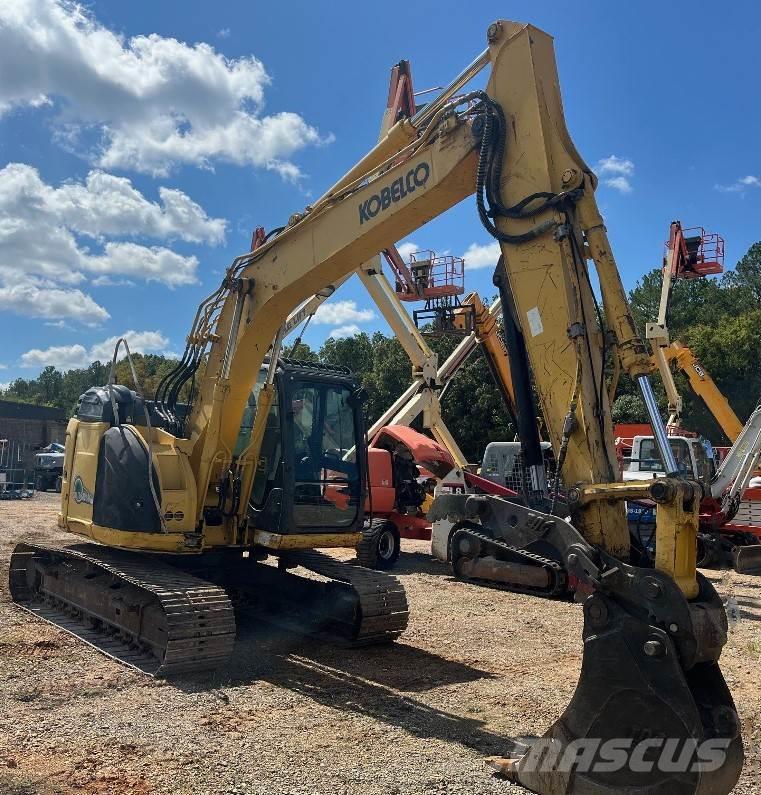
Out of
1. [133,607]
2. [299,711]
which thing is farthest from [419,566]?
[299,711]

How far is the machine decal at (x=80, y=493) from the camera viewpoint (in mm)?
8260

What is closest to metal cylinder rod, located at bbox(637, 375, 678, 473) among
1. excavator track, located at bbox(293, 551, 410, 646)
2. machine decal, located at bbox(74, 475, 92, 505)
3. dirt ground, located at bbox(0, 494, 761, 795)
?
dirt ground, located at bbox(0, 494, 761, 795)

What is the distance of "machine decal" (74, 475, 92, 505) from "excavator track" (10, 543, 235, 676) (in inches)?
21.5

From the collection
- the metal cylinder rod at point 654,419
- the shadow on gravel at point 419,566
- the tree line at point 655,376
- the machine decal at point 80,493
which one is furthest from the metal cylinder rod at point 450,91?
the tree line at point 655,376

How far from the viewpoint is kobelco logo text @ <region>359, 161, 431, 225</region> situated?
5.91 meters

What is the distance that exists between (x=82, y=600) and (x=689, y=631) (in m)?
6.42

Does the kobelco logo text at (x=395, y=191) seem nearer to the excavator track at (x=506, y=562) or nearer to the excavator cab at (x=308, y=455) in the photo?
the excavator cab at (x=308, y=455)

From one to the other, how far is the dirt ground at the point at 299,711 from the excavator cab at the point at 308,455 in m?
1.29

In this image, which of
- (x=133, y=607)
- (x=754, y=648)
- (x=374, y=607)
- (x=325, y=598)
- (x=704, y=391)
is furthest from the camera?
(x=704, y=391)

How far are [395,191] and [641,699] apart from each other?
399cm

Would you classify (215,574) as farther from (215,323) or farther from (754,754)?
(754,754)

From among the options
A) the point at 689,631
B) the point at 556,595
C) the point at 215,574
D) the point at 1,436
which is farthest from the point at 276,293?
the point at 1,436

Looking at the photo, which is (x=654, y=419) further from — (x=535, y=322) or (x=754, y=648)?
(x=754, y=648)

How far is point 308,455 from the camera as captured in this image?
784cm
